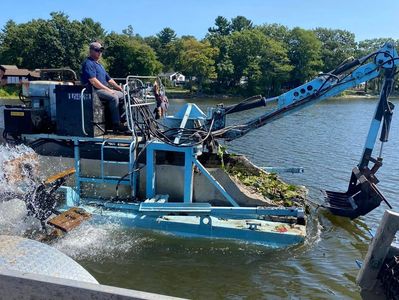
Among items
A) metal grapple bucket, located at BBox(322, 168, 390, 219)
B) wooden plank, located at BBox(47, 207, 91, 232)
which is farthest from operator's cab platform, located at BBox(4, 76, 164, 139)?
metal grapple bucket, located at BBox(322, 168, 390, 219)

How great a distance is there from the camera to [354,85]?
921 cm

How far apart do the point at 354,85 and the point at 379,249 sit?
18.5 ft

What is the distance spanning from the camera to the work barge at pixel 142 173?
8.32 metres

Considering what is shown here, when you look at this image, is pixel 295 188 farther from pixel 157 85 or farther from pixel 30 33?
pixel 30 33

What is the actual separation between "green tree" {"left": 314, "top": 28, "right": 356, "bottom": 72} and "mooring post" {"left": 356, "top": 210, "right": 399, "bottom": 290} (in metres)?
83.3

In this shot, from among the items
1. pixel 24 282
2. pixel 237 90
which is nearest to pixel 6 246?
pixel 24 282

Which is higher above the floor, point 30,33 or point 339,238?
point 30,33

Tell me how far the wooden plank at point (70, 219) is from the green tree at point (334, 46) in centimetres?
8074

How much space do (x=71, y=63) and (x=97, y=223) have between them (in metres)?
68.1

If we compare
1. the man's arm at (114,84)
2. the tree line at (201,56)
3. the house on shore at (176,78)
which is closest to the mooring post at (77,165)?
the man's arm at (114,84)

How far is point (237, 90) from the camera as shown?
74625 millimetres

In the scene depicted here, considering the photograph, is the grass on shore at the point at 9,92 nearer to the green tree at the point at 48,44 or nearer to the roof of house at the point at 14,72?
the roof of house at the point at 14,72

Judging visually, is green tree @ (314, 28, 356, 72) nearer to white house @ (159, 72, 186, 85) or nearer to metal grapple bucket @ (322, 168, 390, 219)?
white house @ (159, 72, 186, 85)

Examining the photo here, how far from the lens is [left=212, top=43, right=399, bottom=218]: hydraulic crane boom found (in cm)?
908
